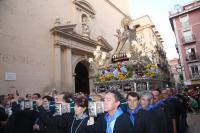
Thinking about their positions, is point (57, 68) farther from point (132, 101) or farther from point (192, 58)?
point (192, 58)

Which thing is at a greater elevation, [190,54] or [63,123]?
[190,54]

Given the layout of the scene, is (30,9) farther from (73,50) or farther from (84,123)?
(84,123)

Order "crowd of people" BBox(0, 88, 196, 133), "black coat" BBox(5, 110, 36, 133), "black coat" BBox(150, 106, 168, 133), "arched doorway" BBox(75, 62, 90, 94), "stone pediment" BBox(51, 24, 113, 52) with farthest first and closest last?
"arched doorway" BBox(75, 62, 90, 94), "stone pediment" BBox(51, 24, 113, 52), "black coat" BBox(5, 110, 36, 133), "black coat" BBox(150, 106, 168, 133), "crowd of people" BBox(0, 88, 196, 133)

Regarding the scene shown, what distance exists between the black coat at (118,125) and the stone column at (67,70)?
10263 millimetres

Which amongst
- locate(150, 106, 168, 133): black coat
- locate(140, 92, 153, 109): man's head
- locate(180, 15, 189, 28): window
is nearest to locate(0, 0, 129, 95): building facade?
locate(140, 92, 153, 109): man's head

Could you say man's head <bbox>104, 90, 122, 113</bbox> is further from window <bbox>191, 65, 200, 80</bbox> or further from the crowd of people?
window <bbox>191, 65, 200, 80</bbox>

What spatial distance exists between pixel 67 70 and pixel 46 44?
221 cm

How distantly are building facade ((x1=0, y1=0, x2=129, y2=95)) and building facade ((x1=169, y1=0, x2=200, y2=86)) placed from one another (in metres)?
15.5

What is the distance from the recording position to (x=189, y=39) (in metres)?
28.4

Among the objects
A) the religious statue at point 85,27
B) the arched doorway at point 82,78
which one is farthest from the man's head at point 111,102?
the arched doorway at point 82,78

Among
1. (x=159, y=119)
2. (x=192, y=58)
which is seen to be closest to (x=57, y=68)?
(x=159, y=119)

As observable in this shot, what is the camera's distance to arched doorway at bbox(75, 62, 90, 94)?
15789mm

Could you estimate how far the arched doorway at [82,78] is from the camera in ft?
51.8

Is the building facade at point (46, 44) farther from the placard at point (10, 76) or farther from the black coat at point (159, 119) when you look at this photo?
the black coat at point (159, 119)
